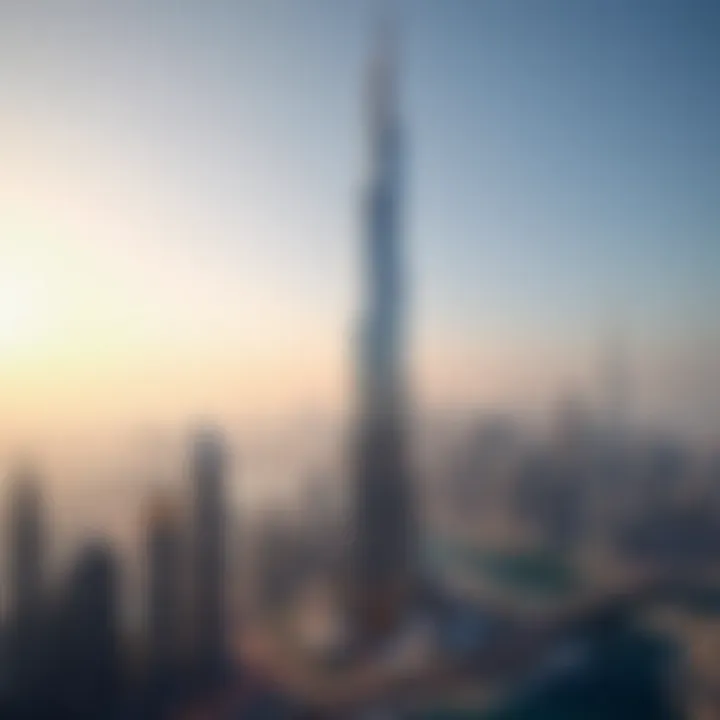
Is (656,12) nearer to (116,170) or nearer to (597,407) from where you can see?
(597,407)

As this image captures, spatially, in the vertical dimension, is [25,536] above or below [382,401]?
below

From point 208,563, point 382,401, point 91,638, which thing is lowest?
point 91,638

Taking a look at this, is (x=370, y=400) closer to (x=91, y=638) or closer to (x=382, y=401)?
(x=382, y=401)

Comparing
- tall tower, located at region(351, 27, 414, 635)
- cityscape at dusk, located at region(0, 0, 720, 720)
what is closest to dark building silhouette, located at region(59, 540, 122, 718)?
cityscape at dusk, located at region(0, 0, 720, 720)

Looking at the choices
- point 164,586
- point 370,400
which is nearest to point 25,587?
point 164,586

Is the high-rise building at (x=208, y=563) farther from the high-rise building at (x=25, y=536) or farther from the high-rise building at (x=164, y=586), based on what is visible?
the high-rise building at (x=25, y=536)

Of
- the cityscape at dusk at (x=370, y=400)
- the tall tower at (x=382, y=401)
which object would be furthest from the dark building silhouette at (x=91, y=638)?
the tall tower at (x=382, y=401)

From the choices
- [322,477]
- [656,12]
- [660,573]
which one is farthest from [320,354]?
[656,12]
